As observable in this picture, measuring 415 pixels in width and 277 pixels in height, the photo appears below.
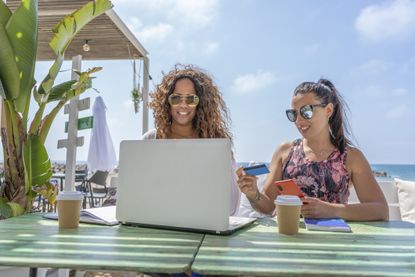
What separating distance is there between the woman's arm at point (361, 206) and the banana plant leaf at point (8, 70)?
1.85 metres

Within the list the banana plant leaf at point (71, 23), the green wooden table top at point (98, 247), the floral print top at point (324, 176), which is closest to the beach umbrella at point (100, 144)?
the banana plant leaf at point (71, 23)

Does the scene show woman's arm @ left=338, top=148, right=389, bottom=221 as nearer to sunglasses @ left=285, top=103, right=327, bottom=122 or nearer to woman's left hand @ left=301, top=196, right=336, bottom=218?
woman's left hand @ left=301, top=196, right=336, bottom=218

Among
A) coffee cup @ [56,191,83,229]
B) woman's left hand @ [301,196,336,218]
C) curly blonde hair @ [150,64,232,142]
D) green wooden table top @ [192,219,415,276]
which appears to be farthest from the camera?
curly blonde hair @ [150,64,232,142]

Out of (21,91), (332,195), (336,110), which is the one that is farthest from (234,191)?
(21,91)

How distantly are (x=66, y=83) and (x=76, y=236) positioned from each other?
5.95ft

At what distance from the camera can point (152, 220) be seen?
108 centimetres

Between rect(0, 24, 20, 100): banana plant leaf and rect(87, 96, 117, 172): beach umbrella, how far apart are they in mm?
→ 3068

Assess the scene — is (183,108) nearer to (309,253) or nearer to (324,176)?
(324,176)

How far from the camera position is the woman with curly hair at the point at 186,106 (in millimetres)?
1834

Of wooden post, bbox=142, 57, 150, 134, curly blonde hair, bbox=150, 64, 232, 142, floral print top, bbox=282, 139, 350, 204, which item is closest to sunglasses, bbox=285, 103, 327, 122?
floral print top, bbox=282, 139, 350, 204

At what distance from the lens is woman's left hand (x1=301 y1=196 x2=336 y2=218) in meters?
1.23

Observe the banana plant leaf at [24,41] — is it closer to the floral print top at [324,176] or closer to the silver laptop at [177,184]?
the silver laptop at [177,184]

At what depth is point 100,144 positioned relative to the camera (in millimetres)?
5160

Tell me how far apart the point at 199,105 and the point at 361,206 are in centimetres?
99
